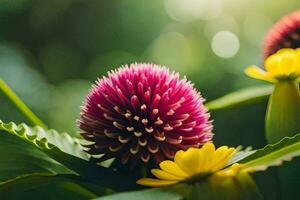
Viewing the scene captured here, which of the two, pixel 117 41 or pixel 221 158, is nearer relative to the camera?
pixel 221 158

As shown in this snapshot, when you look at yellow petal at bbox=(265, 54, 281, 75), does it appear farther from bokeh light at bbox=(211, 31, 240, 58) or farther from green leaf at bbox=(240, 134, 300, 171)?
bokeh light at bbox=(211, 31, 240, 58)

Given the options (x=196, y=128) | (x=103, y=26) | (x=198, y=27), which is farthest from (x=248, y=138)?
(x=103, y=26)

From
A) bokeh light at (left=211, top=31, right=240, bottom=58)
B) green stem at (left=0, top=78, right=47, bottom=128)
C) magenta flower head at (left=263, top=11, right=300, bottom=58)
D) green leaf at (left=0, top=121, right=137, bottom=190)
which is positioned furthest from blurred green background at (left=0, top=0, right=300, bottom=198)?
green leaf at (left=0, top=121, right=137, bottom=190)

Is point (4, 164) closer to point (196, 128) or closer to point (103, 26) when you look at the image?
point (196, 128)

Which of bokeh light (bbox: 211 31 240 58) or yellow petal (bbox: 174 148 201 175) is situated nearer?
yellow petal (bbox: 174 148 201 175)

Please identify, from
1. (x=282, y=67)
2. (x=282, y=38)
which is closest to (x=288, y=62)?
(x=282, y=67)

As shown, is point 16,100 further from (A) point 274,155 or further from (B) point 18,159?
(A) point 274,155

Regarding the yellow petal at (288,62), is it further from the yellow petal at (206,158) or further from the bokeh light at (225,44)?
the bokeh light at (225,44)
